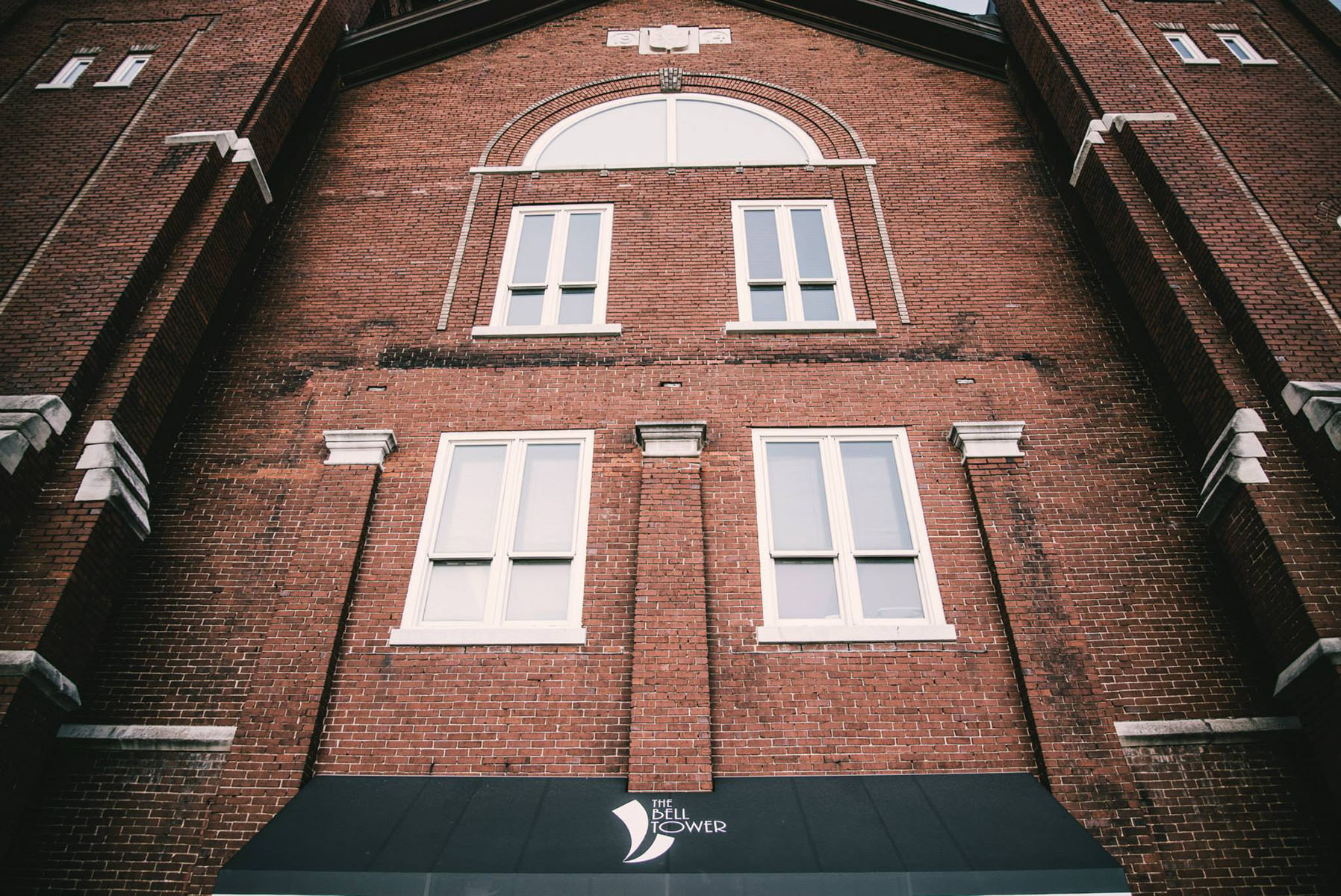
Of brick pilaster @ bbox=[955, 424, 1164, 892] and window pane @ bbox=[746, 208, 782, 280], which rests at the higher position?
→ window pane @ bbox=[746, 208, 782, 280]

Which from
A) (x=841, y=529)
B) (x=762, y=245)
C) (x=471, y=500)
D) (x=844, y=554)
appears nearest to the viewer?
(x=844, y=554)

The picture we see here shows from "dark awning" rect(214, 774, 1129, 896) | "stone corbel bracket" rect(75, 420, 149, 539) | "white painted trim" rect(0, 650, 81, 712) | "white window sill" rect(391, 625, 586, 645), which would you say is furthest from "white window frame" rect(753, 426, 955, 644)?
"stone corbel bracket" rect(75, 420, 149, 539)

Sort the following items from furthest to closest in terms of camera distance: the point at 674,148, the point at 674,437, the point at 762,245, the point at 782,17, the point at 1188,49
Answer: the point at 782,17
the point at 674,148
the point at 1188,49
the point at 762,245
the point at 674,437

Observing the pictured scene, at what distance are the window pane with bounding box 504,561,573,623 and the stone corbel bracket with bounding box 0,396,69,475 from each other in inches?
180

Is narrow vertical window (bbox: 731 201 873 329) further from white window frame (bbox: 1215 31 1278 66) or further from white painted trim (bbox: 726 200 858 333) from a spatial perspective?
white window frame (bbox: 1215 31 1278 66)

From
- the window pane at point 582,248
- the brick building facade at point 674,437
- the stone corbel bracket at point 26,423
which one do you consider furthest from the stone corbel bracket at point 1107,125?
the stone corbel bracket at point 26,423

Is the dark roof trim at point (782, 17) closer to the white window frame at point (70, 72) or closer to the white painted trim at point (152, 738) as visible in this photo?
the white window frame at point (70, 72)

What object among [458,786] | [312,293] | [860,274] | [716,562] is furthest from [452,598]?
[860,274]

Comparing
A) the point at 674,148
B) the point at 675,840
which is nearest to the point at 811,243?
the point at 674,148

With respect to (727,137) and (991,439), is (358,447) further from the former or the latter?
(727,137)

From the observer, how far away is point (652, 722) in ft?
23.0

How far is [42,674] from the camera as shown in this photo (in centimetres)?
673

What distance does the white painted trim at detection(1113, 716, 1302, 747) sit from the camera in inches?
277

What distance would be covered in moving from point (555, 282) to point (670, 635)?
5.34 m
